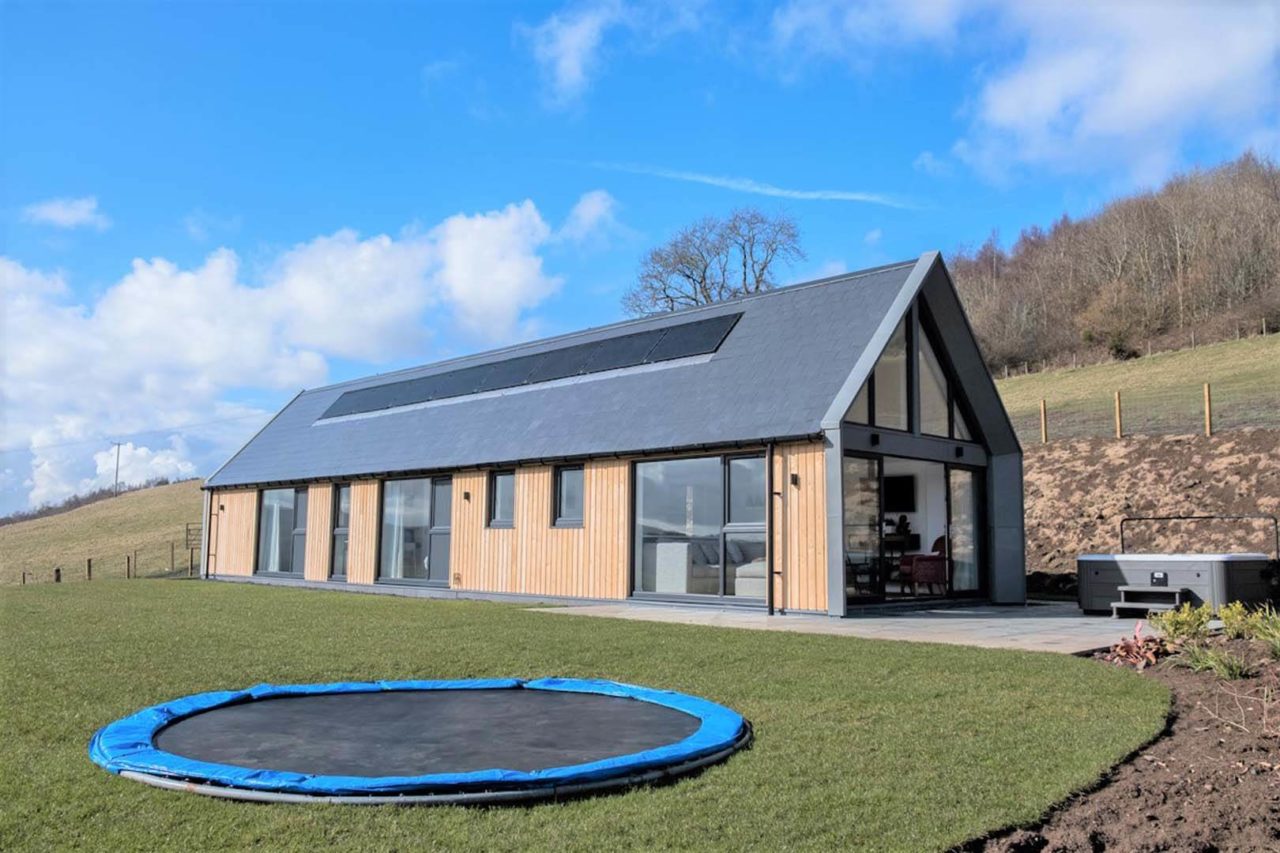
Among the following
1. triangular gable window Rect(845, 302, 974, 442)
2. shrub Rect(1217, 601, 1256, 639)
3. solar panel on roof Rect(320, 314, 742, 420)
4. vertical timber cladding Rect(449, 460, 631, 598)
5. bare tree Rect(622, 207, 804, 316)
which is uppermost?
bare tree Rect(622, 207, 804, 316)

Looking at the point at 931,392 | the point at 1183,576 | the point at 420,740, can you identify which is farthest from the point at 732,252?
the point at 420,740

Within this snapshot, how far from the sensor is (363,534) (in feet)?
60.1

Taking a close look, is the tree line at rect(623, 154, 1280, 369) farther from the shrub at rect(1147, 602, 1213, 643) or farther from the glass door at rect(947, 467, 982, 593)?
the shrub at rect(1147, 602, 1213, 643)

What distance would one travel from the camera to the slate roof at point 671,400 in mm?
12750

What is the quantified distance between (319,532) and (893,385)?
466 inches

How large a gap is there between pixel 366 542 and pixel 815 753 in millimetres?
14908

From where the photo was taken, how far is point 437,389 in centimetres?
1992

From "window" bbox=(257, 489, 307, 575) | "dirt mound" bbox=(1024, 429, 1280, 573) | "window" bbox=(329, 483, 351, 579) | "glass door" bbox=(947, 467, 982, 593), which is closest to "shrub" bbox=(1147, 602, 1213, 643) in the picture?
"glass door" bbox=(947, 467, 982, 593)

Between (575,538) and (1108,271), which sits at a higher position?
(1108,271)

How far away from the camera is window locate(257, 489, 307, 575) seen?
2016 centimetres

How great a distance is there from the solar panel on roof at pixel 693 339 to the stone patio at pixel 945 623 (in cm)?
408

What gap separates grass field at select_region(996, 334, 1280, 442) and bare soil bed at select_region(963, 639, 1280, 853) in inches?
659

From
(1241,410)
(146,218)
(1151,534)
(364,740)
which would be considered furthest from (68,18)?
(1241,410)

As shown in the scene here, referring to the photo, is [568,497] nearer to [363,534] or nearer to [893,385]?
[893,385]
